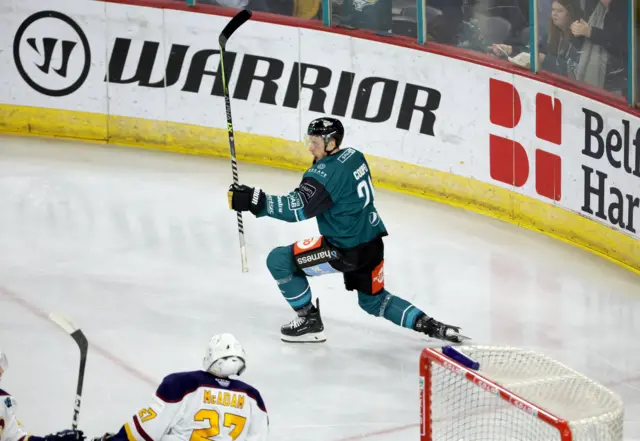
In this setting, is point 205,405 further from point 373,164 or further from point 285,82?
point 285,82

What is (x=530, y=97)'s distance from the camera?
28.1 ft

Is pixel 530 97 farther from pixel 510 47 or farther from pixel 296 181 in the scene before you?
pixel 296 181

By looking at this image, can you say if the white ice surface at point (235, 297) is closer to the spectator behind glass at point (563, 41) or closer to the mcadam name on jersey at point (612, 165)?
the mcadam name on jersey at point (612, 165)

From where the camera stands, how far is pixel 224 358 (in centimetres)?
430

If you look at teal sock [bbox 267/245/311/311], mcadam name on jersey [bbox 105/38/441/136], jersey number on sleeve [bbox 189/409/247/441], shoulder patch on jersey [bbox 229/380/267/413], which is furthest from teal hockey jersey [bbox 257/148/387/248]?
mcadam name on jersey [bbox 105/38/441/136]

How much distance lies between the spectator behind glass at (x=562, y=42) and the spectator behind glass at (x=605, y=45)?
0.05 metres

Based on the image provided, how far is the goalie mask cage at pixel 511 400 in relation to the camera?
420 cm

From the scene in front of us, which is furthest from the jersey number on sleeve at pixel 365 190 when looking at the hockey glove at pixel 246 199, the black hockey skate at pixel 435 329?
the black hockey skate at pixel 435 329

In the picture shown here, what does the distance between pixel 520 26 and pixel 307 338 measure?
2998 millimetres

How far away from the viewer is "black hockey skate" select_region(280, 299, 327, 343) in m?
6.78

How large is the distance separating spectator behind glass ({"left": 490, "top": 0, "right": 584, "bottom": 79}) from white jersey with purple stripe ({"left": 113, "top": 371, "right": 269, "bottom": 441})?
15.0 ft

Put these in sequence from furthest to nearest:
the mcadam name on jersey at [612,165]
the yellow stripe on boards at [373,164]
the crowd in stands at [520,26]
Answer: the yellow stripe on boards at [373,164]
the crowd in stands at [520,26]
the mcadam name on jersey at [612,165]

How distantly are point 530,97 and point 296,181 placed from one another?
202 centimetres

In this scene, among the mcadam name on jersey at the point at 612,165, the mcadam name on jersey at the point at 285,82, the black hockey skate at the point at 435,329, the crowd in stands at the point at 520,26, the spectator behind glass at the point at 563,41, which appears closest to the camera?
the black hockey skate at the point at 435,329
